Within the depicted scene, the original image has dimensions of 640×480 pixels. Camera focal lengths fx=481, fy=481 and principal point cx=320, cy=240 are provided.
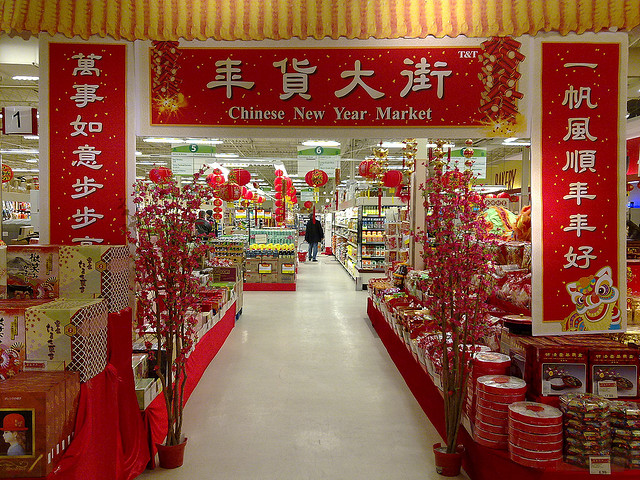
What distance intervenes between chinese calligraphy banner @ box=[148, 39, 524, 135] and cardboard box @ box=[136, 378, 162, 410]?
5.58 feet

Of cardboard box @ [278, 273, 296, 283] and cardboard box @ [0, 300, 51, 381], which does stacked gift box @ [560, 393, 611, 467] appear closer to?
cardboard box @ [0, 300, 51, 381]

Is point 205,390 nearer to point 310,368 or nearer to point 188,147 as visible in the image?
point 310,368

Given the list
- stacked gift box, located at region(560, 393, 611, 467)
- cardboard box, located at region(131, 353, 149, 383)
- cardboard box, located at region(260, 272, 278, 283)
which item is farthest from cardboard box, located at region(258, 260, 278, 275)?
stacked gift box, located at region(560, 393, 611, 467)

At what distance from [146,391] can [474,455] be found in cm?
211

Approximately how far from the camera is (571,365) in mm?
2816

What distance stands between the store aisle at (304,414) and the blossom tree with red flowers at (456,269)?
65cm

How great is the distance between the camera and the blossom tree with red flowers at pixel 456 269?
2.95 metres

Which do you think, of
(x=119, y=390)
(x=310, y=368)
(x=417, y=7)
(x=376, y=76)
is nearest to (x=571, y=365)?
(x=376, y=76)

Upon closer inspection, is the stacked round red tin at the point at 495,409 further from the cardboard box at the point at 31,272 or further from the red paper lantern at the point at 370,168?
the red paper lantern at the point at 370,168

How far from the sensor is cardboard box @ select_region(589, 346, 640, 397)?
111 inches

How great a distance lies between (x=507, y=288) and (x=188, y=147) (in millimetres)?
11632

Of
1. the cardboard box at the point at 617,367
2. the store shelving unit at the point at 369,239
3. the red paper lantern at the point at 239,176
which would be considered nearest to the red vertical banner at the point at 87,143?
the cardboard box at the point at 617,367

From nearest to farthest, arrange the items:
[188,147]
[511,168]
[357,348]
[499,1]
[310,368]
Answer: [499,1] < [310,368] < [357,348] < [188,147] < [511,168]

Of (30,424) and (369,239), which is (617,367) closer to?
(30,424)
